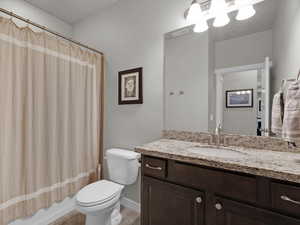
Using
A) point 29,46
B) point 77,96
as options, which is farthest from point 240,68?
point 29,46

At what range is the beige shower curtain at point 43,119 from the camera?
134 cm

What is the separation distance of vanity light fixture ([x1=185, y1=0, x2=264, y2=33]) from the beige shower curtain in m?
1.28

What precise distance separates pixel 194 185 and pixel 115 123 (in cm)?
135

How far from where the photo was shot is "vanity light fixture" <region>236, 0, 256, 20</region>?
130cm

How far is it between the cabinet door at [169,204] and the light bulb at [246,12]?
1419 millimetres

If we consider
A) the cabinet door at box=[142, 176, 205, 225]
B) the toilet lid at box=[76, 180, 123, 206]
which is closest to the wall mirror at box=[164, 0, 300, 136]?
the cabinet door at box=[142, 176, 205, 225]

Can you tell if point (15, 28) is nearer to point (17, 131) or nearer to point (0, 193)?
point (17, 131)

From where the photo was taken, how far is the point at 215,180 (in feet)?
3.09

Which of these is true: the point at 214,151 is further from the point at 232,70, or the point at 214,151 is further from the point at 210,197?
the point at 232,70

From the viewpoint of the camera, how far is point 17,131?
139cm

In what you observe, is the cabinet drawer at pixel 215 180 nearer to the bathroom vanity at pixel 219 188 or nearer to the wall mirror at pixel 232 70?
the bathroom vanity at pixel 219 188

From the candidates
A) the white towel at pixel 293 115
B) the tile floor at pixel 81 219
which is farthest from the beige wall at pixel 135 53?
the white towel at pixel 293 115

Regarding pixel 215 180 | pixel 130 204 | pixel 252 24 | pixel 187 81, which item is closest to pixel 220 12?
pixel 252 24

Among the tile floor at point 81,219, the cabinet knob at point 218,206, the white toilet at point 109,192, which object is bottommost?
the tile floor at point 81,219
